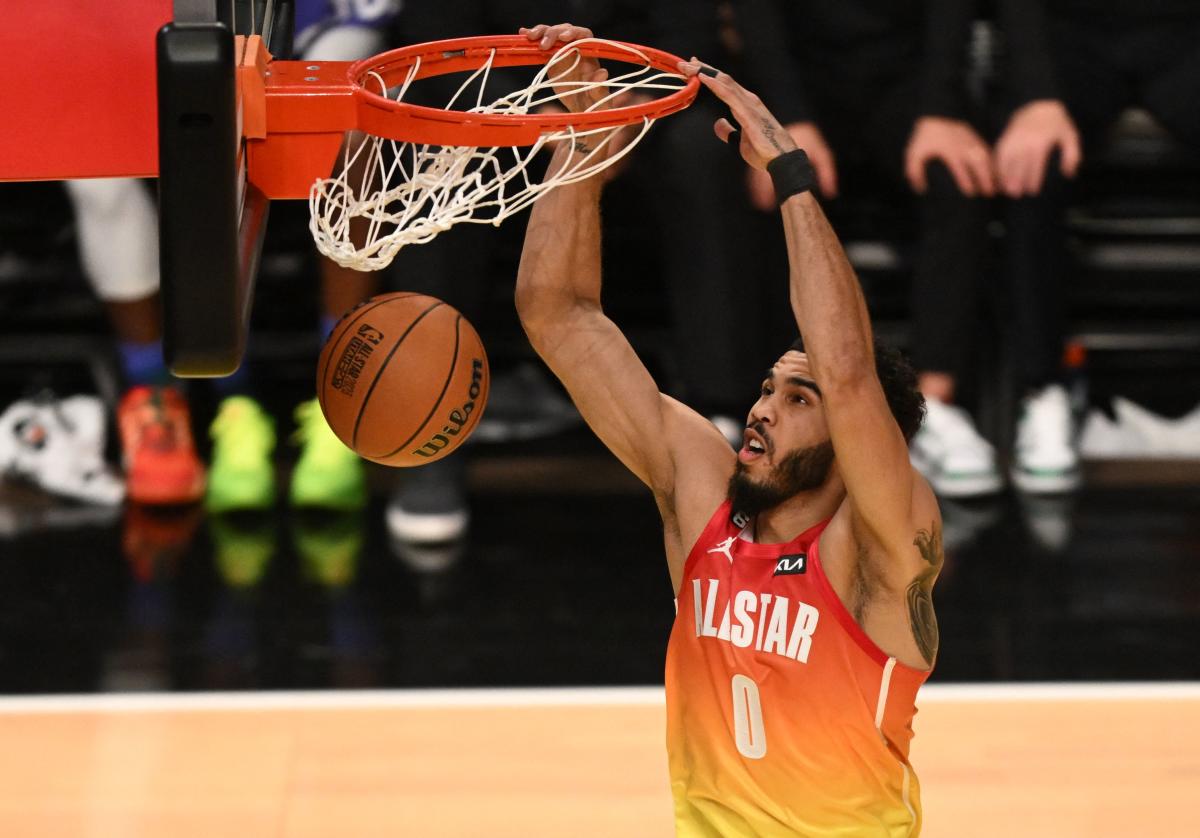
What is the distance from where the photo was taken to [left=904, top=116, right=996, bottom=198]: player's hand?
513cm

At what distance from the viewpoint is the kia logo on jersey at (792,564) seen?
9.23 ft

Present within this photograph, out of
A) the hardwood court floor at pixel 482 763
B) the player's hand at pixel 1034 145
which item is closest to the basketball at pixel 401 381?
the hardwood court floor at pixel 482 763

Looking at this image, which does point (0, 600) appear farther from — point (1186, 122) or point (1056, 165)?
point (1186, 122)

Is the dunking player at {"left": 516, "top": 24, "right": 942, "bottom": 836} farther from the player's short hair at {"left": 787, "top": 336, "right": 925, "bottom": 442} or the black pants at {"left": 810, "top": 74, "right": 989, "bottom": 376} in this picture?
the black pants at {"left": 810, "top": 74, "right": 989, "bottom": 376}

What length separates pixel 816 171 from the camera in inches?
197

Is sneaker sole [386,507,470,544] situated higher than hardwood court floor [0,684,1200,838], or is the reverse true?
hardwood court floor [0,684,1200,838]

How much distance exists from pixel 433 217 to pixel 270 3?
1.30ft

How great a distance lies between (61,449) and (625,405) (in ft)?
9.26

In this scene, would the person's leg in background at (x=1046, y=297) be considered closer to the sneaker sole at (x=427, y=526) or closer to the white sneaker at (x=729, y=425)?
the white sneaker at (x=729, y=425)

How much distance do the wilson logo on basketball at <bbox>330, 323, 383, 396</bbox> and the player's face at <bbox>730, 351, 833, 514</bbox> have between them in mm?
625

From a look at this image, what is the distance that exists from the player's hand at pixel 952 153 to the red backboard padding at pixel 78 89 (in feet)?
11.0

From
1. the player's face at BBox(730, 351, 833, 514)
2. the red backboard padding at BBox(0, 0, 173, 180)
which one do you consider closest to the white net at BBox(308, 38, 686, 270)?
the red backboard padding at BBox(0, 0, 173, 180)

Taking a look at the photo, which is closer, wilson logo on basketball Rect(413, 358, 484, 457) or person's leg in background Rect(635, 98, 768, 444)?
wilson logo on basketball Rect(413, 358, 484, 457)

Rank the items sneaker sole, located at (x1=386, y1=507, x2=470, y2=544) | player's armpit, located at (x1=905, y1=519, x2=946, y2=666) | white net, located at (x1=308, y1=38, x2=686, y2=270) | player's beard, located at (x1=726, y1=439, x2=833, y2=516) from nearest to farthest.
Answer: white net, located at (x1=308, y1=38, x2=686, y2=270) < player's armpit, located at (x1=905, y1=519, x2=946, y2=666) < player's beard, located at (x1=726, y1=439, x2=833, y2=516) < sneaker sole, located at (x1=386, y1=507, x2=470, y2=544)
